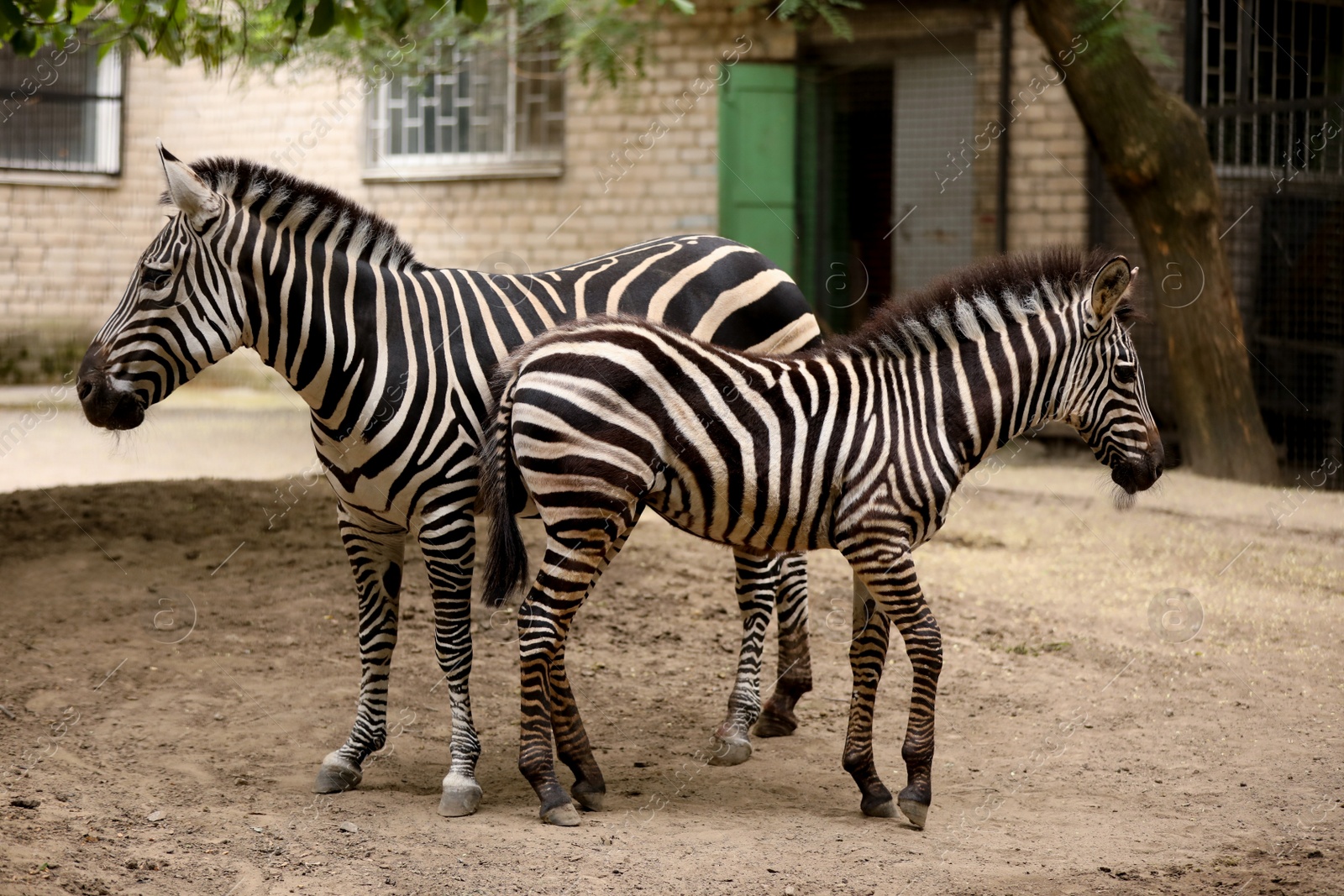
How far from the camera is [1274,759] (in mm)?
5020

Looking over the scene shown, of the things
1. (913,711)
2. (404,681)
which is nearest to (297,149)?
(404,681)

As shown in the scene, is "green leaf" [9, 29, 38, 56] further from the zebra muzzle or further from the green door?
the green door

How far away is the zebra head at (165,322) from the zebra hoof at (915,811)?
278 cm

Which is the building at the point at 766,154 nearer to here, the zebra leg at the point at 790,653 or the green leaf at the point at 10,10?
the green leaf at the point at 10,10

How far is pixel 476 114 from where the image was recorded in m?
15.9

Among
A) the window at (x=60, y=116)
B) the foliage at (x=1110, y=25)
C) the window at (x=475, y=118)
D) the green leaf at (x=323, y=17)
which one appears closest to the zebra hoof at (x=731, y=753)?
the green leaf at (x=323, y=17)

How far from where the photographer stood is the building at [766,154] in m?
11.7

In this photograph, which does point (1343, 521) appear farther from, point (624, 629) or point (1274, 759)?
point (624, 629)

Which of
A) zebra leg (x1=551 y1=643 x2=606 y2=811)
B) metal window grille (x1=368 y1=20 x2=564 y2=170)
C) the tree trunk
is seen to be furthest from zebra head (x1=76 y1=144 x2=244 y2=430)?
metal window grille (x1=368 y1=20 x2=564 y2=170)

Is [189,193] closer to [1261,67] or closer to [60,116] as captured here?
[1261,67]

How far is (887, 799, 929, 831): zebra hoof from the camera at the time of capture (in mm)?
4273

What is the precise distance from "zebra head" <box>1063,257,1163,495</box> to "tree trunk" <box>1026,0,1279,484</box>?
683cm

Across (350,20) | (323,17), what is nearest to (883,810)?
(323,17)

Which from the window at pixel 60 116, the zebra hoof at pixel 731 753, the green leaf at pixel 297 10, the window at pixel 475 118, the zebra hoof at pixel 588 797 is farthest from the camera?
the window at pixel 60 116
